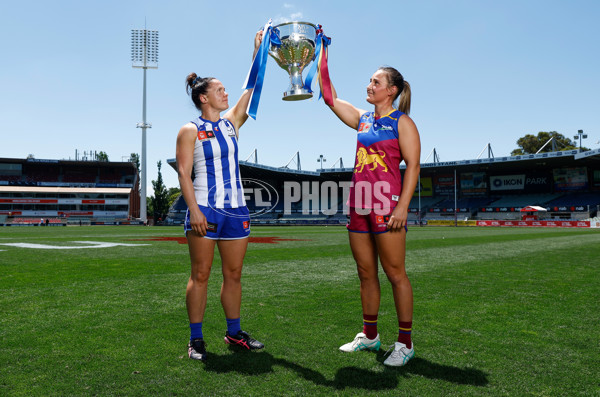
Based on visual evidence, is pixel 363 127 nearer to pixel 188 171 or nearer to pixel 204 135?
pixel 204 135

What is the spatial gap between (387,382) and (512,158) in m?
49.0

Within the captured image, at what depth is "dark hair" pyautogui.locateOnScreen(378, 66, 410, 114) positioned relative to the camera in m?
3.25

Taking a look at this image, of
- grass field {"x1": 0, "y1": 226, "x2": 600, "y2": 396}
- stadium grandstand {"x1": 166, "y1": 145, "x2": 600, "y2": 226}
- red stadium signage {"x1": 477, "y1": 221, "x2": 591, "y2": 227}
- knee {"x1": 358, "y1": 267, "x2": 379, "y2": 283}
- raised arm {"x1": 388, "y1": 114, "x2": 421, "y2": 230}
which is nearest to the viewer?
grass field {"x1": 0, "y1": 226, "x2": 600, "y2": 396}

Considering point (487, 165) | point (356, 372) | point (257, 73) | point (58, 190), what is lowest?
point (356, 372)

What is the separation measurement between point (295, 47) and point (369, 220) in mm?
1770

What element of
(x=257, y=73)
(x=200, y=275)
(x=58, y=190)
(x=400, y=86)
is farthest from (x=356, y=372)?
(x=58, y=190)

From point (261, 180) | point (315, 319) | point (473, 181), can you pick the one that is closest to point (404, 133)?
point (315, 319)

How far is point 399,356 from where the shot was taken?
2.91 m

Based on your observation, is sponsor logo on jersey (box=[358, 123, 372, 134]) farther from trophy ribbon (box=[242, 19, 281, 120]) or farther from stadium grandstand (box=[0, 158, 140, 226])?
stadium grandstand (box=[0, 158, 140, 226])

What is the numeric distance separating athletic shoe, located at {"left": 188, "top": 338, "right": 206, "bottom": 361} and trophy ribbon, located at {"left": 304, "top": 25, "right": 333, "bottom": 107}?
2168mm

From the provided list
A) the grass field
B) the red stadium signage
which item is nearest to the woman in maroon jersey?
the grass field

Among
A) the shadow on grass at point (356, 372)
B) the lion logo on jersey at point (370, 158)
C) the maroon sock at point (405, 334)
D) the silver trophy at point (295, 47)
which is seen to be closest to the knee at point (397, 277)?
the maroon sock at point (405, 334)

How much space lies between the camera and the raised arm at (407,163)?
118 inches

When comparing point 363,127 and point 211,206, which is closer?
point 211,206
